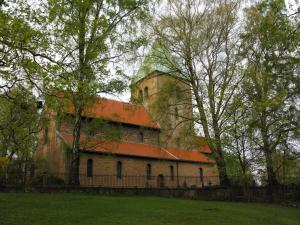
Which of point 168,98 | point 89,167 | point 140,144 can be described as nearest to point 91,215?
point 168,98

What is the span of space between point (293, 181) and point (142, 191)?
10.8 metres

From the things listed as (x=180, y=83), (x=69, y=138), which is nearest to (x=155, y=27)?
(x=180, y=83)

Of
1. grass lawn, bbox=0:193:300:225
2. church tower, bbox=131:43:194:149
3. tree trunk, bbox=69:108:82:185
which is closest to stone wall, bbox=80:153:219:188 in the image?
church tower, bbox=131:43:194:149

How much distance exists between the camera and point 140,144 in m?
31.6

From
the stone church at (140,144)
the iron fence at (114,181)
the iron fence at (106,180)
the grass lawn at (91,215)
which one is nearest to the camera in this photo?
the grass lawn at (91,215)

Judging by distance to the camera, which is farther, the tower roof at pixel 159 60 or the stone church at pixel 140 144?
the tower roof at pixel 159 60

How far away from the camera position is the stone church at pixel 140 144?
22.0m

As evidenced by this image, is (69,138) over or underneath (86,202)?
over

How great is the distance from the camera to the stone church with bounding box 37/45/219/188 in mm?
22047

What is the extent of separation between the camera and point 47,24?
12.4 m

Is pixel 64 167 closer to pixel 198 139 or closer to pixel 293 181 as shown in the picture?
pixel 198 139

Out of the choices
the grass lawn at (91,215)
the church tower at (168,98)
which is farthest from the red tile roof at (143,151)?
the grass lawn at (91,215)

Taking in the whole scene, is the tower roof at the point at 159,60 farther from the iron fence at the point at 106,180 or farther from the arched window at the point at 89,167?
the iron fence at the point at 106,180

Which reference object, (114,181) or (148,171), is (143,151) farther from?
(114,181)
